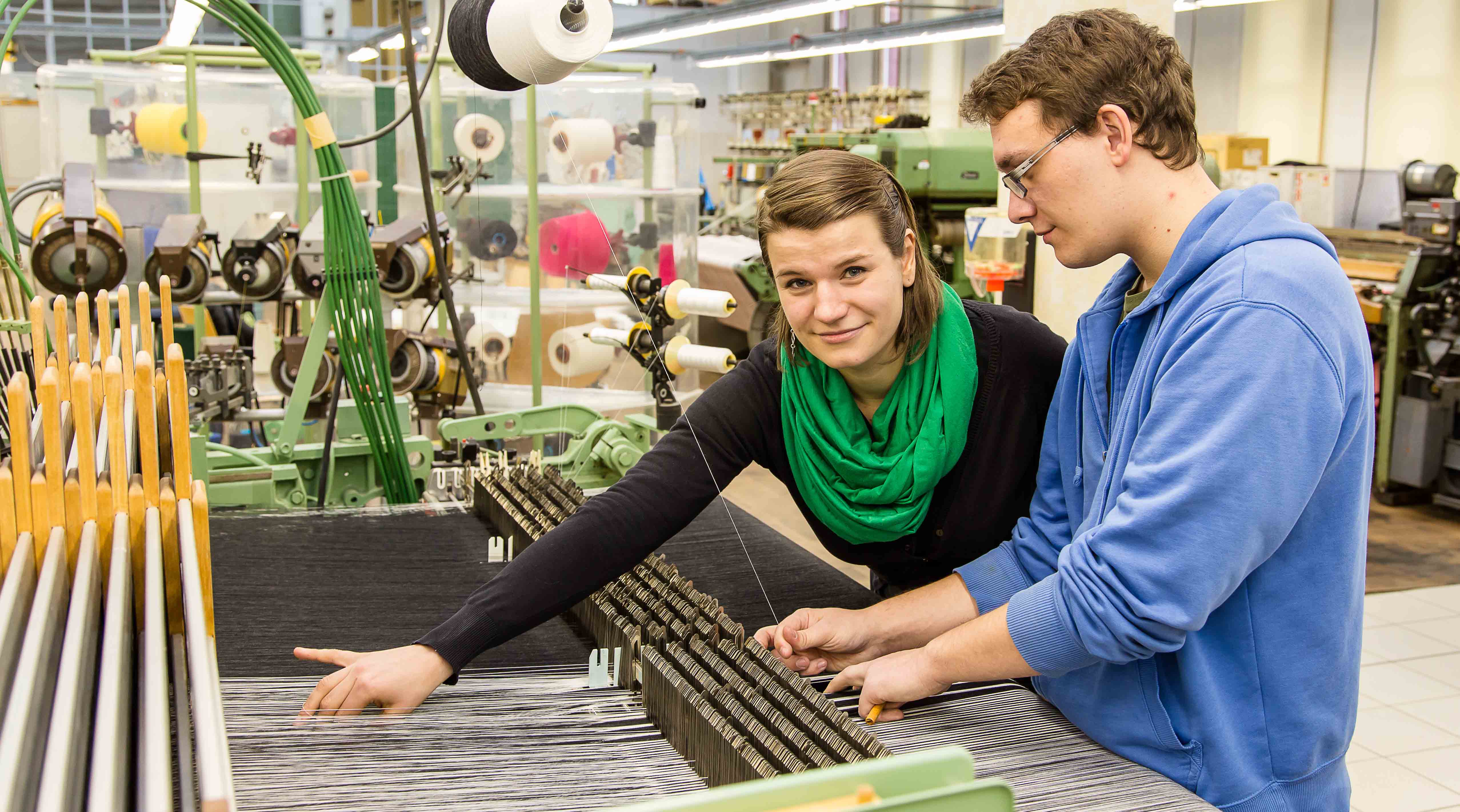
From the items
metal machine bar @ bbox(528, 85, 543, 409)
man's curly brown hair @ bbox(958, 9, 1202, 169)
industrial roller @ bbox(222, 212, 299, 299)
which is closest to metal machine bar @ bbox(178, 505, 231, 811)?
man's curly brown hair @ bbox(958, 9, 1202, 169)

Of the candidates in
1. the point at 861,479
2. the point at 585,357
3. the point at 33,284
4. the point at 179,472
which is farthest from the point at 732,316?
the point at 179,472

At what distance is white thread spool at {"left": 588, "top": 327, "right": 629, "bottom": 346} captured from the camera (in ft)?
8.36

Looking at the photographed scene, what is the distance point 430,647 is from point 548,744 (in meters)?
0.19

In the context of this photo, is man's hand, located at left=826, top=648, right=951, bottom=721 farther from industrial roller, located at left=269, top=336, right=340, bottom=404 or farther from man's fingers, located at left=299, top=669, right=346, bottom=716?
industrial roller, located at left=269, top=336, right=340, bottom=404

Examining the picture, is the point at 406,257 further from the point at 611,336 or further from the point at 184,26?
the point at 184,26

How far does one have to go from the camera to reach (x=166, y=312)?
54.7 inches

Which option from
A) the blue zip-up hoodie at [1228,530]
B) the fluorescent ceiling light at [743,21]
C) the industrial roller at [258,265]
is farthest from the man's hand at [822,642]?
the fluorescent ceiling light at [743,21]

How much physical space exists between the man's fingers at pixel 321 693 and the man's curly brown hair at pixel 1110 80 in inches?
34.4

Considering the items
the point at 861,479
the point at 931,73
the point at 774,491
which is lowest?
the point at 774,491

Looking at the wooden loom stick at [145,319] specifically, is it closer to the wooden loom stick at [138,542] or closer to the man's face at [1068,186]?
the wooden loom stick at [138,542]

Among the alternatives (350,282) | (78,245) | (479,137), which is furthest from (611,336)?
(479,137)

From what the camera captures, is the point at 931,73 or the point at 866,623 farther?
the point at 931,73

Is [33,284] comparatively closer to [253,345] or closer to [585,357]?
[253,345]

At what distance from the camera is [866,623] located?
1.38 meters
